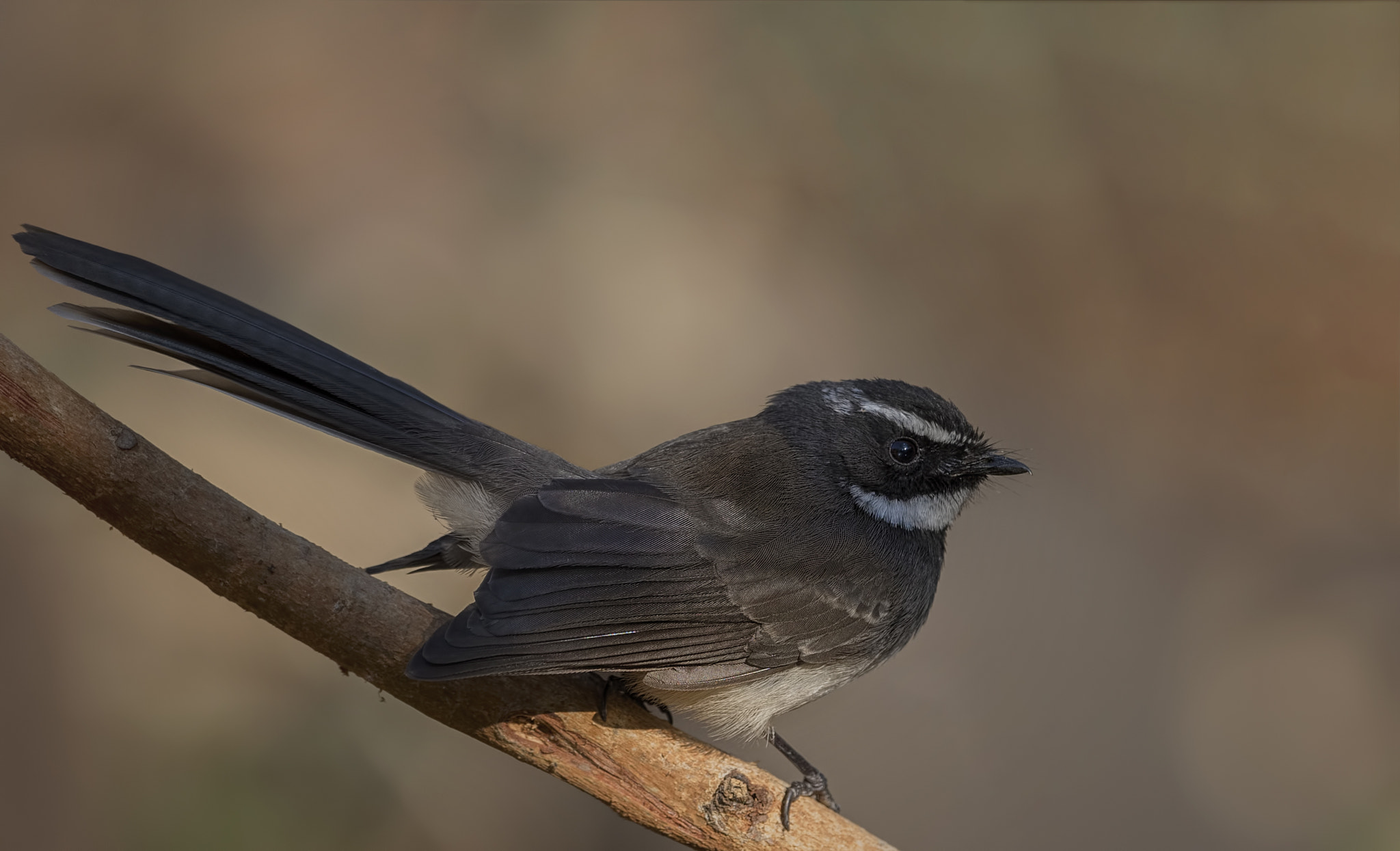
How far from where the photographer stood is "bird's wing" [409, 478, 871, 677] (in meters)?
3.04

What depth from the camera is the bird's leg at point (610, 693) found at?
333 cm

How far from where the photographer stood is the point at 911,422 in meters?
3.84

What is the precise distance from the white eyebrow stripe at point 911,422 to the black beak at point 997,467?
16cm

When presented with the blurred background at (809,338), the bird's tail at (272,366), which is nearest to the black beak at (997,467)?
the bird's tail at (272,366)

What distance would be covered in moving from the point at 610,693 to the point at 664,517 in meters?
0.56

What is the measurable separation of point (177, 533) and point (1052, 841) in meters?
5.18

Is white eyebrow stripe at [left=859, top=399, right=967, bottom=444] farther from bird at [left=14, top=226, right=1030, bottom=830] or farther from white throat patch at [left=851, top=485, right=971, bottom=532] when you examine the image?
white throat patch at [left=851, top=485, right=971, bottom=532]

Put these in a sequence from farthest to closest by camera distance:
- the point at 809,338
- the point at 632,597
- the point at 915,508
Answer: the point at 809,338
the point at 915,508
the point at 632,597

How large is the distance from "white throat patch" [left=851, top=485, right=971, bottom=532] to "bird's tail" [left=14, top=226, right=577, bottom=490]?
1042mm

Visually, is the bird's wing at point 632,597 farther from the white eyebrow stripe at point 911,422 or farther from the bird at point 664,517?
the white eyebrow stripe at point 911,422

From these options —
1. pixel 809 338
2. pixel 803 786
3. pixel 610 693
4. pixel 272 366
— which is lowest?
pixel 803 786

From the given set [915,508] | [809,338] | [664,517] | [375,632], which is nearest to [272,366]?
[375,632]

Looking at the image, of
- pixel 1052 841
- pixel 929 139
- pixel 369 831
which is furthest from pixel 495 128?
pixel 1052 841

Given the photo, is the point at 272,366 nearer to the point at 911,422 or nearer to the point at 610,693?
the point at 610,693
